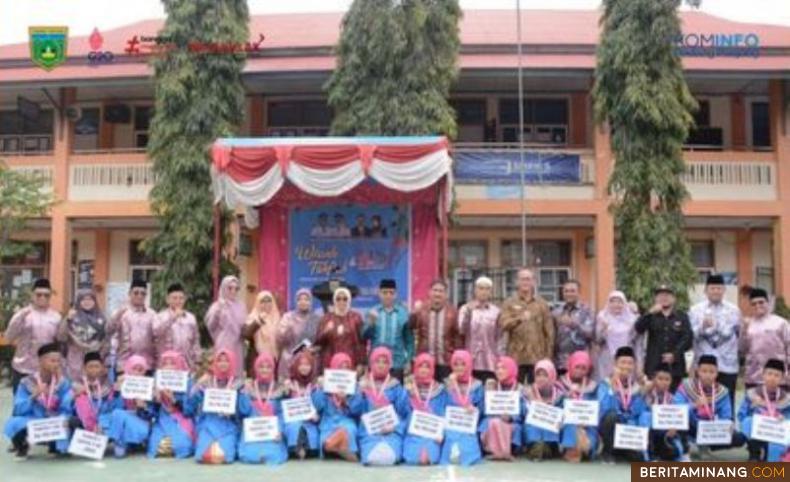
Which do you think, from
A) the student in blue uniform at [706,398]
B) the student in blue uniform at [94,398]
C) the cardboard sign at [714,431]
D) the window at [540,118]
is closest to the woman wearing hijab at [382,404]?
the student in blue uniform at [94,398]

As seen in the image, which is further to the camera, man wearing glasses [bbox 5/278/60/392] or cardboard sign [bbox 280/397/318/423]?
man wearing glasses [bbox 5/278/60/392]

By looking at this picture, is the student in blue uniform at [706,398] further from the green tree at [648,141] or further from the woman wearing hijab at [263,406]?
the green tree at [648,141]

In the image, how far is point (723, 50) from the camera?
16781mm

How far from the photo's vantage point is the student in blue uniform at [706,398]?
7148 mm

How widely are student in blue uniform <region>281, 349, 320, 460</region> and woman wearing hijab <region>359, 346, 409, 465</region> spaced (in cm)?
42

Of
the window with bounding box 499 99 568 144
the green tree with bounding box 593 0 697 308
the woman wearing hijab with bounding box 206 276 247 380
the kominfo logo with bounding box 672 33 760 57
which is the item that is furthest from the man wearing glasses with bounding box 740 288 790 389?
the window with bounding box 499 99 568 144

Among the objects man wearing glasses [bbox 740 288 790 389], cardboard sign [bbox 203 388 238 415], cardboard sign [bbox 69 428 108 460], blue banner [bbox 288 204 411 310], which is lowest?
cardboard sign [bbox 69 428 108 460]

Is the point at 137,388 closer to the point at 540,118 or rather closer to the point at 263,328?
the point at 263,328

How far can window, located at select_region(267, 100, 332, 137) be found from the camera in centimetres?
1836

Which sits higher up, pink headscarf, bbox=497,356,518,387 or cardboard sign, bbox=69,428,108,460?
pink headscarf, bbox=497,356,518,387

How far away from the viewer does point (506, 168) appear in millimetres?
16656

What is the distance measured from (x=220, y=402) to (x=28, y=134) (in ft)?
47.8

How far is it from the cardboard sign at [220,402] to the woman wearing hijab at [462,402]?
1.81 metres

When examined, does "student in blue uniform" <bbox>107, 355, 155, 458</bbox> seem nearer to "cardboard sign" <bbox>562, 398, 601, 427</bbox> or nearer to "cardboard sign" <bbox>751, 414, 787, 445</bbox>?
"cardboard sign" <bbox>562, 398, 601, 427</bbox>
